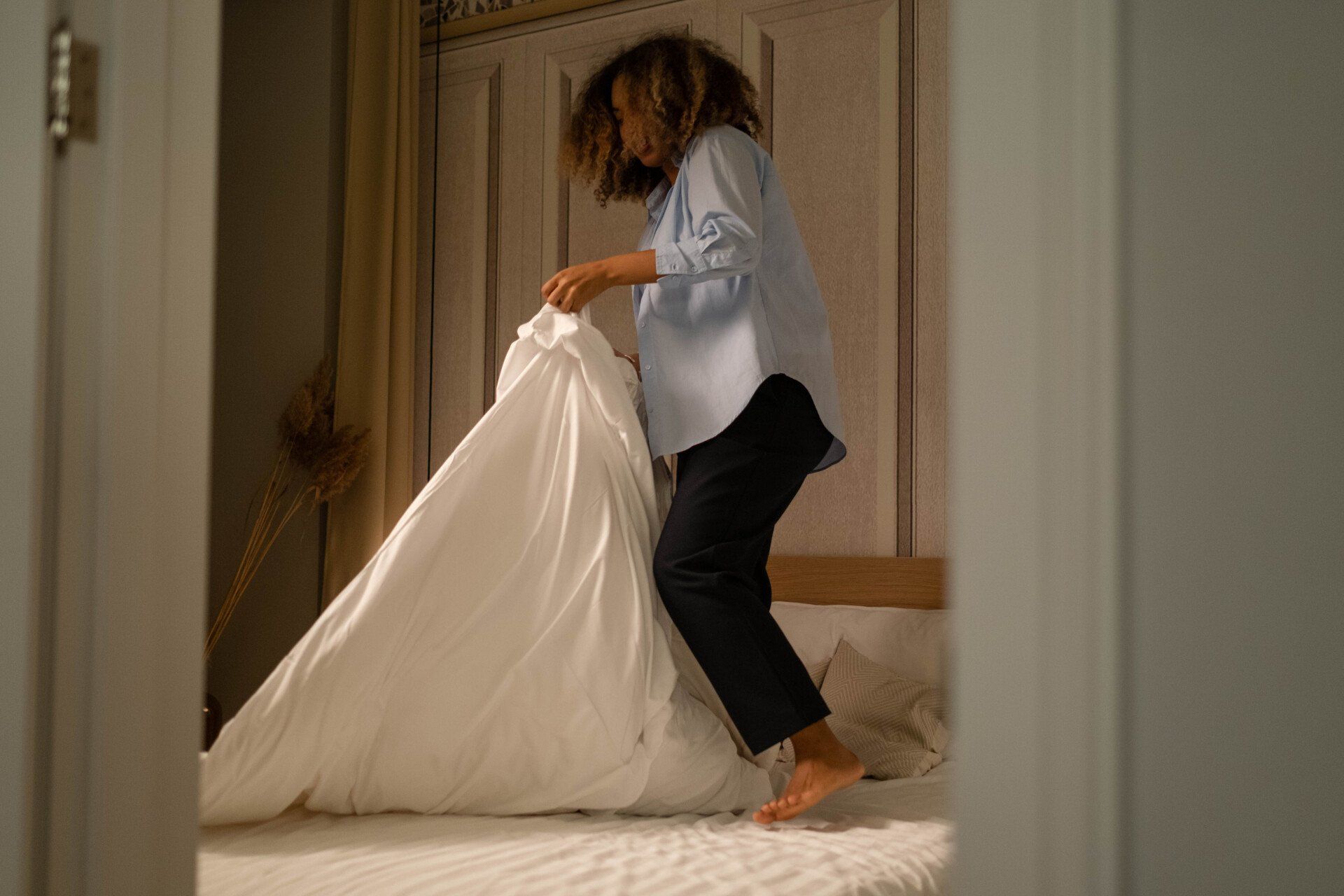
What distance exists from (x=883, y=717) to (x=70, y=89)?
5.94 feet

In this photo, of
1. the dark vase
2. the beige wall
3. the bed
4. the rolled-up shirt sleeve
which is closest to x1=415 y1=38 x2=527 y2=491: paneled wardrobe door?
the beige wall

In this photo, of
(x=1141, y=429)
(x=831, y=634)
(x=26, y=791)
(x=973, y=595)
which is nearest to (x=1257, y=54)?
(x=1141, y=429)

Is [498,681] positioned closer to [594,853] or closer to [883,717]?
[594,853]

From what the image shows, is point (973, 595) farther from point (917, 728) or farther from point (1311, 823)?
point (917, 728)

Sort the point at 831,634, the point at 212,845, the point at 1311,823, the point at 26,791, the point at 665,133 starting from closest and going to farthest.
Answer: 1. the point at 1311,823
2. the point at 26,791
3. the point at 212,845
4. the point at 665,133
5. the point at 831,634

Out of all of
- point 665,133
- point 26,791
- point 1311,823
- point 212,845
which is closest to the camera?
point 1311,823

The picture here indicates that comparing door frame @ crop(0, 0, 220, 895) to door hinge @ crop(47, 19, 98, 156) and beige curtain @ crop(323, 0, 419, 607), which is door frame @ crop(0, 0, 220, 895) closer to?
door hinge @ crop(47, 19, 98, 156)

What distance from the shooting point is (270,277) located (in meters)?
3.46

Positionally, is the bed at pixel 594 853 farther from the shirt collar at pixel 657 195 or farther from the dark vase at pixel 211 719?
the dark vase at pixel 211 719

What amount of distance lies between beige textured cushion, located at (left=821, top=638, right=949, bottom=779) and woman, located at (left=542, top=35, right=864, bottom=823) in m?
0.47

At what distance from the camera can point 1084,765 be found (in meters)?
0.54

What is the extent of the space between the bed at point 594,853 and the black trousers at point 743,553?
6.9 inches

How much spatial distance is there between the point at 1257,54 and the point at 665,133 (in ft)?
4.66

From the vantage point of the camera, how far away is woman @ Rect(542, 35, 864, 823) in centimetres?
160
